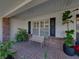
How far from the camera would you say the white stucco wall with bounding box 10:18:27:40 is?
37.3ft

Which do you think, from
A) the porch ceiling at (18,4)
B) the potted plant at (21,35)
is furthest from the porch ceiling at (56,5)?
the potted plant at (21,35)

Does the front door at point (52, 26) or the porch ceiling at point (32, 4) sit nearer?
the porch ceiling at point (32, 4)

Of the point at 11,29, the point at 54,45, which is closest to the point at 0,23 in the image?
the point at 11,29

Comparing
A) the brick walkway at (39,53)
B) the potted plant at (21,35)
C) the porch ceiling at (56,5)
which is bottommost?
the brick walkway at (39,53)

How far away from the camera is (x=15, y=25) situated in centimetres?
1162

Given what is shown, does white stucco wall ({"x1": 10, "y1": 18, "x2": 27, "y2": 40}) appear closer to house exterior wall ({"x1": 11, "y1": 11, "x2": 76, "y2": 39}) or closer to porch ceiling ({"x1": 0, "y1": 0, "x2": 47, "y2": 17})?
house exterior wall ({"x1": 11, "y1": 11, "x2": 76, "y2": 39})

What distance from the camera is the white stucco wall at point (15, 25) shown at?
11.4 m

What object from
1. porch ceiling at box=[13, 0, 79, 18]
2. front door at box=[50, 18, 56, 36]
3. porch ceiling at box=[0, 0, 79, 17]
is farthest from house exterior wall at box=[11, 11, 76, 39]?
porch ceiling at box=[0, 0, 79, 17]

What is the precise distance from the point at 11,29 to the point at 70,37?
7302 millimetres

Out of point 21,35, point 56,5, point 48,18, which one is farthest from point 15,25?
point 56,5

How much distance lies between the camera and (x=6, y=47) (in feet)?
11.1

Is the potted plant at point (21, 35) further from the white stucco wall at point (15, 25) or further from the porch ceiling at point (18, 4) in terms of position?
the porch ceiling at point (18, 4)

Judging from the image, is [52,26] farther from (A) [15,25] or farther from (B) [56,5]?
(A) [15,25]

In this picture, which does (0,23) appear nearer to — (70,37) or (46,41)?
(46,41)
